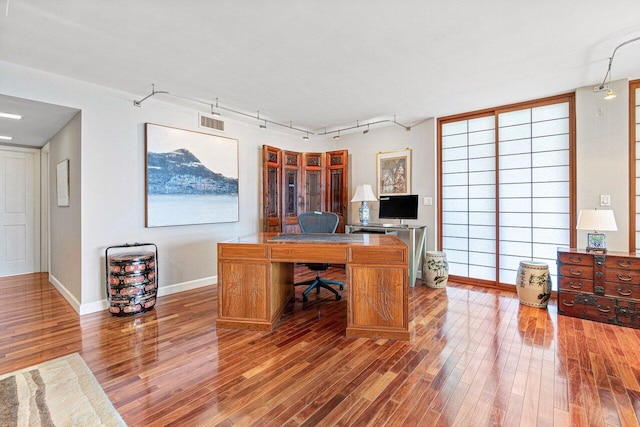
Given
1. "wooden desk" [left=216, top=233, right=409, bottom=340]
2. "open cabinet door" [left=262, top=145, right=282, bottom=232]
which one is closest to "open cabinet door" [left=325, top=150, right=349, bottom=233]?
"open cabinet door" [left=262, top=145, right=282, bottom=232]

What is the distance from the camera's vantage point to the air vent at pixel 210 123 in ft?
13.4

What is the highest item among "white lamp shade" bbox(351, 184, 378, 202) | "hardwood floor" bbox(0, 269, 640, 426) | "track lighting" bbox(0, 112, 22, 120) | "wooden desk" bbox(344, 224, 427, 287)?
"track lighting" bbox(0, 112, 22, 120)

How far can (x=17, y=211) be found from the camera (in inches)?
193

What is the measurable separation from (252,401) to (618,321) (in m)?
3.45

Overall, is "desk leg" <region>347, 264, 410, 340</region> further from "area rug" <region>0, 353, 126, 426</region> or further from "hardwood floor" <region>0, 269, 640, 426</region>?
"area rug" <region>0, 353, 126, 426</region>

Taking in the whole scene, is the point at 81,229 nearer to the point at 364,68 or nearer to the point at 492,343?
the point at 364,68

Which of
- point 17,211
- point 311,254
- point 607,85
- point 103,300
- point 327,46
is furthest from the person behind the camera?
point 17,211

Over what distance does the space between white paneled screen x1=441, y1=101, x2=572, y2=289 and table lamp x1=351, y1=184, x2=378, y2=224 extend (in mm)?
1146

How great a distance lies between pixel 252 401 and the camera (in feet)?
5.66

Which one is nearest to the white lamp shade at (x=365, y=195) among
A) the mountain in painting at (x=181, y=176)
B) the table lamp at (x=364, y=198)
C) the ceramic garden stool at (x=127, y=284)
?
the table lamp at (x=364, y=198)

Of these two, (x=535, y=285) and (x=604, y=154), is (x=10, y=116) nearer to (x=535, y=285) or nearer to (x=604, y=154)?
(x=535, y=285)

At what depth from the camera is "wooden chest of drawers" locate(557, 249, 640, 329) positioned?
2.77 metres

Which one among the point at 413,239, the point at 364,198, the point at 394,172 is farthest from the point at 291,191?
the point at 413,239

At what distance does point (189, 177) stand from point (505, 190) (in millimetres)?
4371
